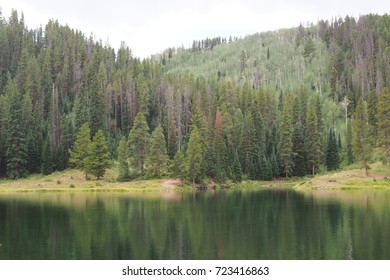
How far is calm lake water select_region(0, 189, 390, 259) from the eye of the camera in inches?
1200

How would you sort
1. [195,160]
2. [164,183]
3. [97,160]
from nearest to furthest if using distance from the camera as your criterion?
[164,183] < [195,160] < [97,160]

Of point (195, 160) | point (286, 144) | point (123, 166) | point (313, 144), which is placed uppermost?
point (286, 144)

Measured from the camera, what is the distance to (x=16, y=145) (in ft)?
395

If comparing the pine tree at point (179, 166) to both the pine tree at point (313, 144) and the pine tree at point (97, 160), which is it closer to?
the pine tree at point (97, 160)

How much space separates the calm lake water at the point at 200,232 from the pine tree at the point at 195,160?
163ft

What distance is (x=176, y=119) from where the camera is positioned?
150m

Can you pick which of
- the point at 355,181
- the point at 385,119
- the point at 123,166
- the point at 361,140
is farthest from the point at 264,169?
the point at 123,166

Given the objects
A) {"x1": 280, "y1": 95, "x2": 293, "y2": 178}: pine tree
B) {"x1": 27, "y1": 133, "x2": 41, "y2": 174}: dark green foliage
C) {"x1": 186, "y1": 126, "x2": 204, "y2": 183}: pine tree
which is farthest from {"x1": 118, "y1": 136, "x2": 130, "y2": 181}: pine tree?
{"x1": 280, "y1": 95, "x2": 293, "y2": 178}: pine tree

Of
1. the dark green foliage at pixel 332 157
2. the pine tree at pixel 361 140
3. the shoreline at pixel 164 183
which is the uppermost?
the pine tree at pixel 361 140

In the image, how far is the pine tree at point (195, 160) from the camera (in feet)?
359

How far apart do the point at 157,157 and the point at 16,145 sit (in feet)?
127

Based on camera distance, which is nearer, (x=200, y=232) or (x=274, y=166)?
(x=200, y=232)

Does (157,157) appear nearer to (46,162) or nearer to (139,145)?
(139,145)

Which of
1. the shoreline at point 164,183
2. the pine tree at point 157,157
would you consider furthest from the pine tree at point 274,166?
the pine tree at point 157,157
